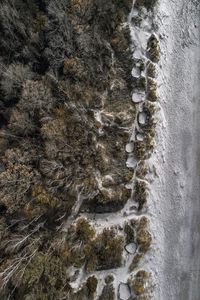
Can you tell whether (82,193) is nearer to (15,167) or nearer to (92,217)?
(92,217)

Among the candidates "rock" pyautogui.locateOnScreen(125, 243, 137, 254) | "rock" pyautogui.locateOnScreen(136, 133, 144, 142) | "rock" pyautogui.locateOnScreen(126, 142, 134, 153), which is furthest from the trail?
"rock" pyautogui.locateOnScreen(126, 142, 134, 153)

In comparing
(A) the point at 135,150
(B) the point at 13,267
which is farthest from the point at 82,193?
(B) the point at 13,267

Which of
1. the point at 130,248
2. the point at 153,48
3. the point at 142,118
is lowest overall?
the point at 130,248

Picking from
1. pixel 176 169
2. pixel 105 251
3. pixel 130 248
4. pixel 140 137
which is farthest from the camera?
pixel 176 169

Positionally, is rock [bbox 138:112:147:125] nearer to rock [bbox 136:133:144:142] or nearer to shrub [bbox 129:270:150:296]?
rock [bbox 136:133:144:142]

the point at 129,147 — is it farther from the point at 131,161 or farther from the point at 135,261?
the point at 135,261

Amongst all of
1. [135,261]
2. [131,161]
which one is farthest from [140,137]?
[135,261]

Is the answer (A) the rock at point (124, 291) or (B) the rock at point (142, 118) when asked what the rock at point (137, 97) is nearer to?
(B) the rock at point (142, 118)
